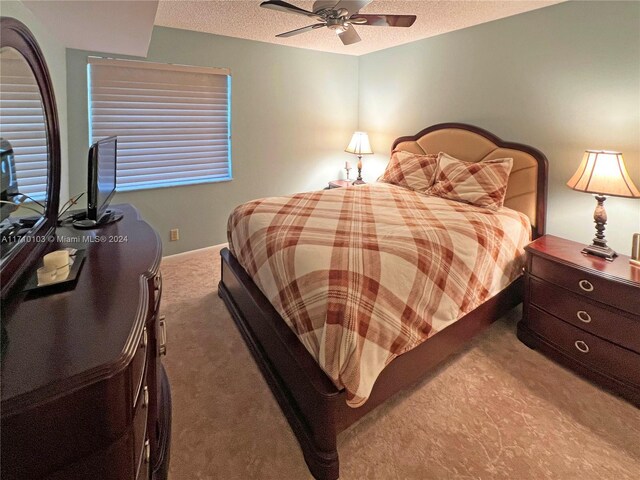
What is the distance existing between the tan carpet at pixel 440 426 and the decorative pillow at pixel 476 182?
3.86 ft

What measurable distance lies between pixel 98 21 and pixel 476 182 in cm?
290

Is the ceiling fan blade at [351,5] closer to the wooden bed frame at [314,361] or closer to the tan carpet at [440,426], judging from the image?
the wooden bed frame at [314,361]

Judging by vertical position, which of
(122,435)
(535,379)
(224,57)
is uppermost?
(224,57)

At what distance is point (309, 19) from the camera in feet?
9.84

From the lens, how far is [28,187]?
4.42 ft

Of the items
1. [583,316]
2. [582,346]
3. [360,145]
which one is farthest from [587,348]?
[360,145]

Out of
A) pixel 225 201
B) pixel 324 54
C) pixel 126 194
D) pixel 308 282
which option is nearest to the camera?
pixel 308 282

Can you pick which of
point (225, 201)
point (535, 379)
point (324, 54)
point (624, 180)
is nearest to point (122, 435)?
point (535, 379)

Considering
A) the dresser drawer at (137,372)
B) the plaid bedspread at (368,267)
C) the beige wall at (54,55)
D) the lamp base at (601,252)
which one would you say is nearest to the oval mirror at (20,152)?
the beige wall at (54,55)

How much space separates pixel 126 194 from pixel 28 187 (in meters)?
2.16

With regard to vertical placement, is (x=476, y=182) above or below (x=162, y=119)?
below

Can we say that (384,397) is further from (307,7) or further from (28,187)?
(307,7)

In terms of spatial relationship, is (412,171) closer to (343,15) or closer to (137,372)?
(343,15)

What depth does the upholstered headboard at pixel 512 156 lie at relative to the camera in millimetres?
2809
